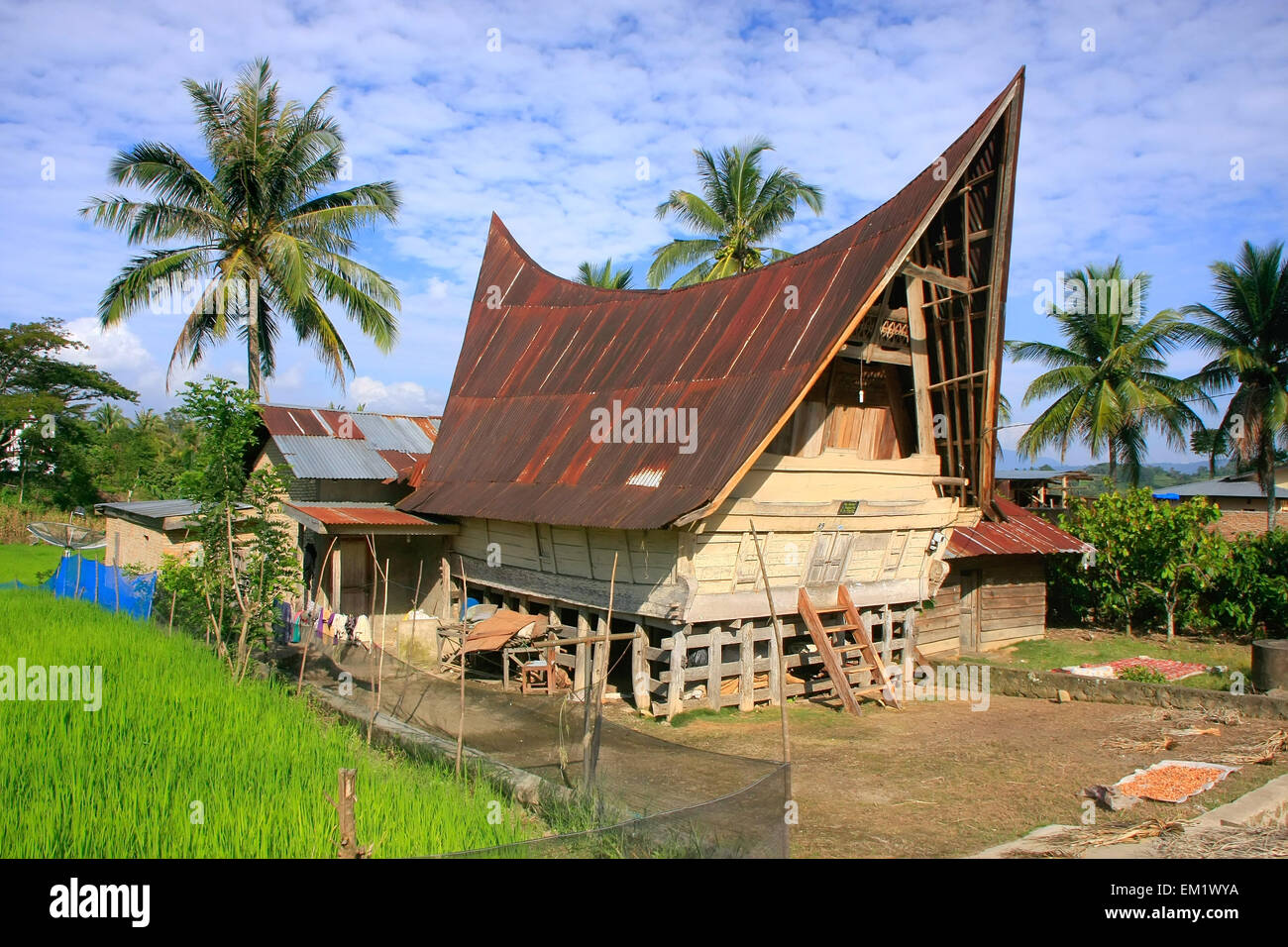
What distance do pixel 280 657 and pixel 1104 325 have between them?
1166 inches

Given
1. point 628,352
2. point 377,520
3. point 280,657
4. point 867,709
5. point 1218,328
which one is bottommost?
point 867,709

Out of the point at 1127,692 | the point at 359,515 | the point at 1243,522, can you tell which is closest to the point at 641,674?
the point at 359,515

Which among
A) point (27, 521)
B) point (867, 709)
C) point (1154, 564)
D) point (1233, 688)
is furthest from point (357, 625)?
point (27, 521)

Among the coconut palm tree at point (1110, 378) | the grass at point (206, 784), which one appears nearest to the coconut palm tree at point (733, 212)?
the coconut palm tree at point (1110, 378)

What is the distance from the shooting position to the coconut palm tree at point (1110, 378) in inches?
1189

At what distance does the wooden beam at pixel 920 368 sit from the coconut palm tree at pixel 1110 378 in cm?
1809

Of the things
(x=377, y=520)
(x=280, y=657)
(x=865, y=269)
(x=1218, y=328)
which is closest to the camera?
(x=865, y=269)

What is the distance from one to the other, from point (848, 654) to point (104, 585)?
49.9ft

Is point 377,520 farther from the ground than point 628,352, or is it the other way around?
point 628,352

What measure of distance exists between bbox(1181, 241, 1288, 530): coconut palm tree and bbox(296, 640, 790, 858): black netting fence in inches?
913

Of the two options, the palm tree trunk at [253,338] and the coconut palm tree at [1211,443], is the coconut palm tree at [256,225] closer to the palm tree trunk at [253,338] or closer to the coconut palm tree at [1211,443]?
the palm tree trunk at [253,338]

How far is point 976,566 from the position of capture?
20094 mm

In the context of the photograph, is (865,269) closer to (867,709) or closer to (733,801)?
(867,709)

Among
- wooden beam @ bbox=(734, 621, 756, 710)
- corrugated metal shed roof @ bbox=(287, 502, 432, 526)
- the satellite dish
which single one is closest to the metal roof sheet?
wooden beam @ bbox=(734, 621, 756, 710)
